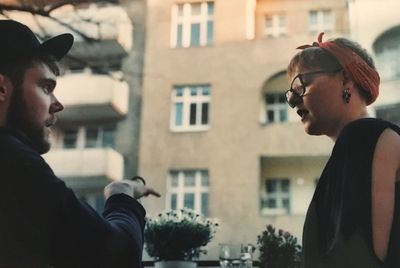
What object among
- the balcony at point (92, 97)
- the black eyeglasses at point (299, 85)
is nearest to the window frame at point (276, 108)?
the balcony at point (92, 97)

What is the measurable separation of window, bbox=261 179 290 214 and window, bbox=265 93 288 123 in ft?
1.13

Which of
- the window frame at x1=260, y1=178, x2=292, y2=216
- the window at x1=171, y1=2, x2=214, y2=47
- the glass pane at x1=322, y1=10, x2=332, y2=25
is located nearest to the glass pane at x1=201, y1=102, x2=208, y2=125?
the window at x1=171, y1=2, x2=214, y2=47

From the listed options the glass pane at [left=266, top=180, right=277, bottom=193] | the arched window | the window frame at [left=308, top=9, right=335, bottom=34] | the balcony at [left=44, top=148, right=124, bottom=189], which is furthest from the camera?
the balcony at [left=44, top=148, right=124, bottom=189]

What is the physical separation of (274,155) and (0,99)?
2597 mm

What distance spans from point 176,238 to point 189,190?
153 cm

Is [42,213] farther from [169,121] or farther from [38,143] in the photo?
[169,121]

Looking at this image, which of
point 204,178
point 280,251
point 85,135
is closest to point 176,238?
point 280,251

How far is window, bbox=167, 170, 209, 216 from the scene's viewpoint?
2.81m

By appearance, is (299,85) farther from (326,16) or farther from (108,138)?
(108,138)

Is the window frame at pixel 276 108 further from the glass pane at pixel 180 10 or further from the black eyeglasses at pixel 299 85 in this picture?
the black eyeglasses at pixel 299 85

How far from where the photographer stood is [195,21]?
2795 mm

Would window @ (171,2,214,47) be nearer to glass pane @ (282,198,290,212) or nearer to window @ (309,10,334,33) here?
window @ (309,10,334,33)

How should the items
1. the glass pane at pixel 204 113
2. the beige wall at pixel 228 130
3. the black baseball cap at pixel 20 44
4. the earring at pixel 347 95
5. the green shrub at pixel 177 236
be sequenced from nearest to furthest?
Result: the black baseball cap at pixel 20 44 → the earring at pixel 347 95 → the green shrub at pixel 177 236 → the beige wall at pixel 228 130 → the glass pane at pixel 204 113

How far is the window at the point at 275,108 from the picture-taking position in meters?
3.03
